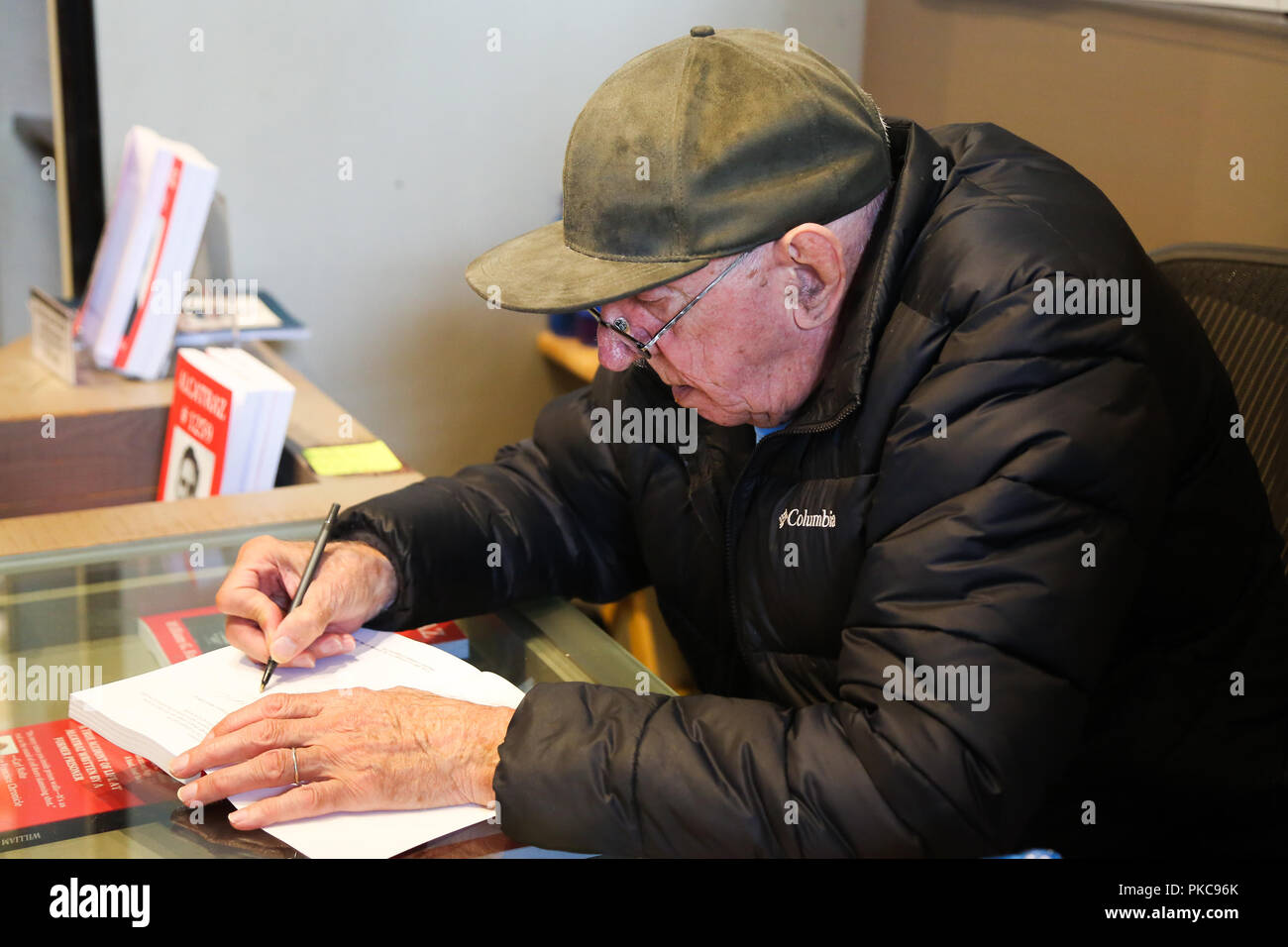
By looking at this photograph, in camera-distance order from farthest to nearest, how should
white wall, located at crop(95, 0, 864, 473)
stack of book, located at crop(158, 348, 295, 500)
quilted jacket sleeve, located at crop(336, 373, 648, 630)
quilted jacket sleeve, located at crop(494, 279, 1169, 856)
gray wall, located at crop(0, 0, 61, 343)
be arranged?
gray wall, located at crop(0, 0, 61, 343), white wall, located at crop(95, 0, 864, 473), stack of book, located at crop(158, 348, 295, 500), quilted jacket sleeve, located at crop(336, 373, 648, 630), quilted jacket sleeve, located at crop(494, 279, 1169, 856)

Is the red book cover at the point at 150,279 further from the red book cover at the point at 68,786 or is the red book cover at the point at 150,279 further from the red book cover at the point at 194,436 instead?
the red book cover at the point at 68,786

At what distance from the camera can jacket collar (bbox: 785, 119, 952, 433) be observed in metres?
1.11

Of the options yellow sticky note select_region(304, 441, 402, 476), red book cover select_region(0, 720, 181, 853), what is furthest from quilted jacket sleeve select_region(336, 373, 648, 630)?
red book cover select_region(0, 720, 181, 853)

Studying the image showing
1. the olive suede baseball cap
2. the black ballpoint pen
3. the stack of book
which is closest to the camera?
the olive suede baseball cap

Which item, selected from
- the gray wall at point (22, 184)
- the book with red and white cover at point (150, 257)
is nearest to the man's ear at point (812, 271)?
the book with red and white cover at point (150, 257)

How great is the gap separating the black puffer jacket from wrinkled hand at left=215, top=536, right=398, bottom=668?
0.05 meters

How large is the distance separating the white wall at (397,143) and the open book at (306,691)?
4.04 feet

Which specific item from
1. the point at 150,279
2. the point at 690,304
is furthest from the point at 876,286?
the point at 150,279

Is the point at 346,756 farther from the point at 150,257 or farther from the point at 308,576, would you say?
the point at 150,257

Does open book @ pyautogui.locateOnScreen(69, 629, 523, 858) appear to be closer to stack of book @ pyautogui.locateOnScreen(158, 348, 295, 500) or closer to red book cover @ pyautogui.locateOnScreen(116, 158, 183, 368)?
stack of book @ pyautogui.locateOnScreen(158, 348, 295, 500)

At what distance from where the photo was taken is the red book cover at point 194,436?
1663 mm

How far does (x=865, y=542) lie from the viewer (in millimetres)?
1118

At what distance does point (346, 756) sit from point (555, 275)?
1.48ft
